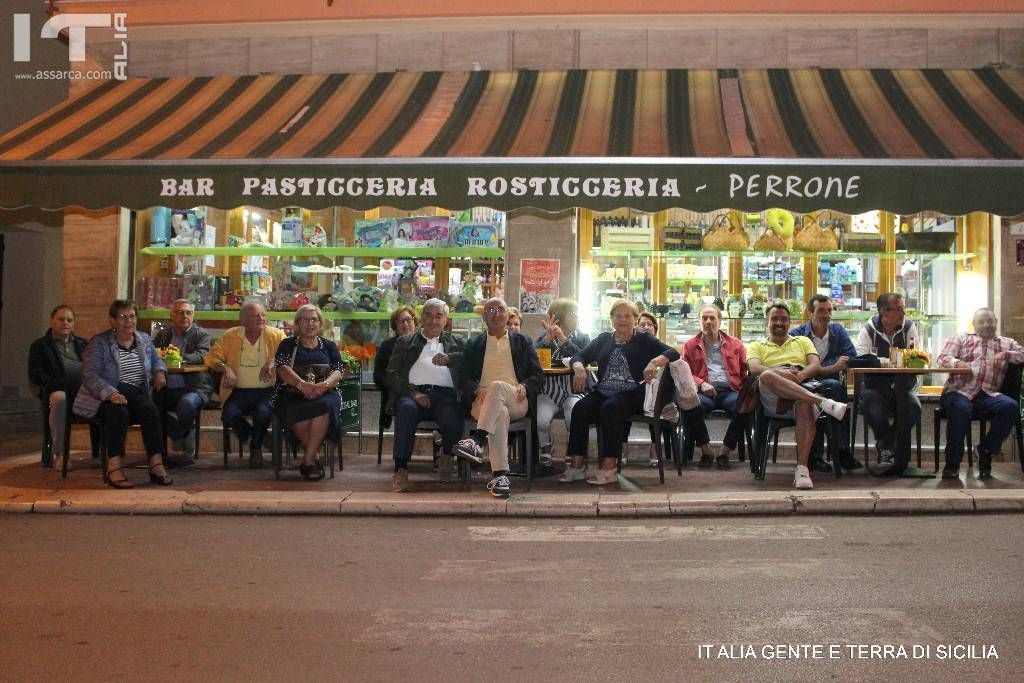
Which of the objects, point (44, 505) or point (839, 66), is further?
point (839, 66)

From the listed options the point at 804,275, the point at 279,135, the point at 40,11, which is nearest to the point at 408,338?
the point at 279,135

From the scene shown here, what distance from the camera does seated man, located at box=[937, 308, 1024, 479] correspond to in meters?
8.80

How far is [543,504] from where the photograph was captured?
7.64 metres

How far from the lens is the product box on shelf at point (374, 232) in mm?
11797

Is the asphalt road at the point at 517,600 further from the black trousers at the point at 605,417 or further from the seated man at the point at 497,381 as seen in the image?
the black trousers at the point at 605,417

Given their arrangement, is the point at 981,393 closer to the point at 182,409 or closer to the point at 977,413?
the point at 977,413

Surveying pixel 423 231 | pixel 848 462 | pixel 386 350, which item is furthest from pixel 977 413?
pixel 423 231

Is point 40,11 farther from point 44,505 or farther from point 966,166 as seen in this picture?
point 966,166

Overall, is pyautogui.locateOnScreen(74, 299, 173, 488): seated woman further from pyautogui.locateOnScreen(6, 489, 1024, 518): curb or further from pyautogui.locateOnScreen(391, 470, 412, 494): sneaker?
pyautogui.locateOnScreen(391, 470, 412, 494): sneaker

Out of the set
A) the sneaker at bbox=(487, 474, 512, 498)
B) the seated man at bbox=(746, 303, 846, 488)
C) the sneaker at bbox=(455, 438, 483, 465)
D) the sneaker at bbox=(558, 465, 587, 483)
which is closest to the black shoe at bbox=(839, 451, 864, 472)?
the seated man at bbox=(746, 303, 846, 488)

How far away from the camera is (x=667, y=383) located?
876cm

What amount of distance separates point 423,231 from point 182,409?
3.39 meters

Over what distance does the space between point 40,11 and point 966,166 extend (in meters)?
12.9

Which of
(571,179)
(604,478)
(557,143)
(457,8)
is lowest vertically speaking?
(604,478)
